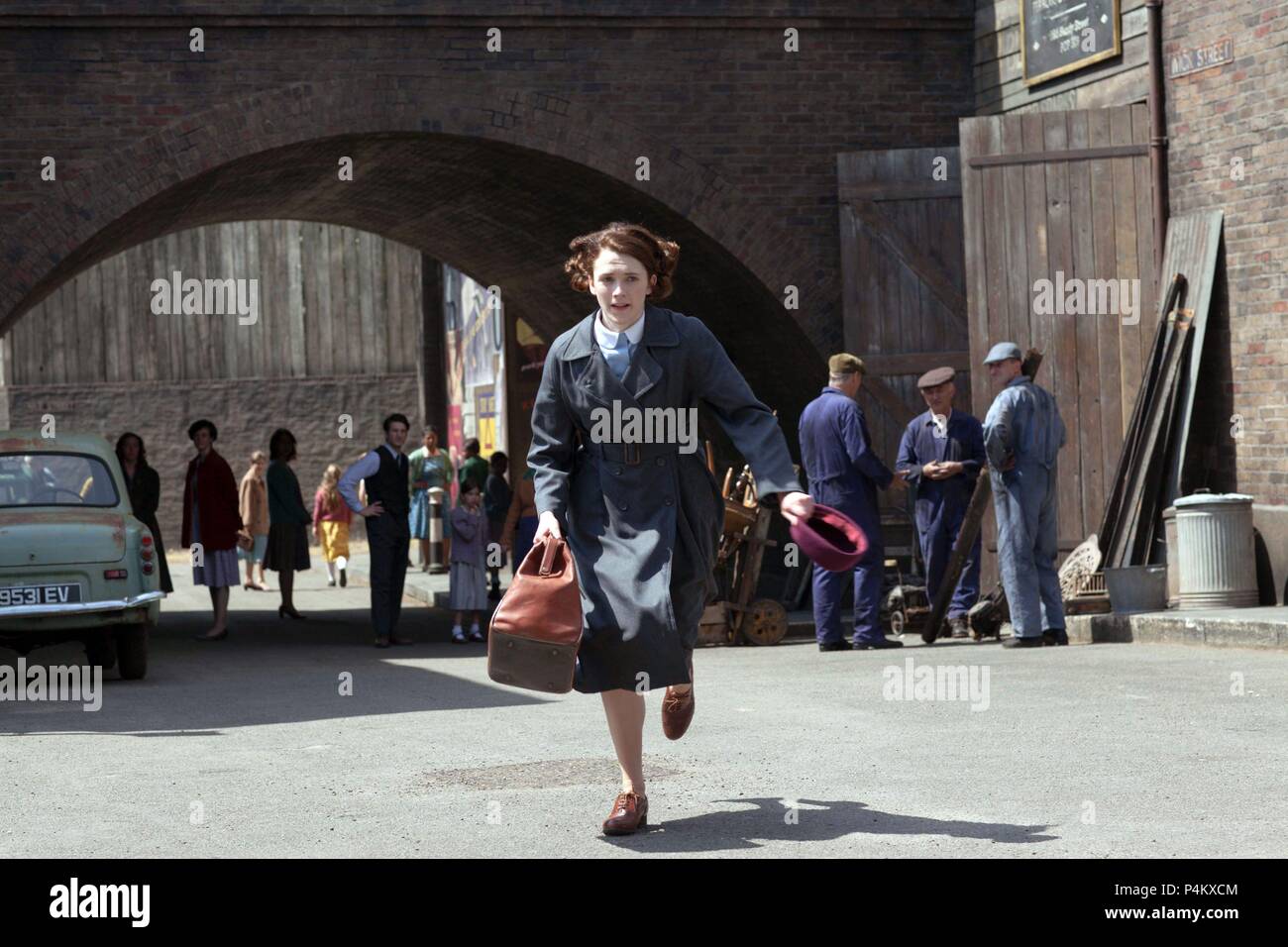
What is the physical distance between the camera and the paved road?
563 cm

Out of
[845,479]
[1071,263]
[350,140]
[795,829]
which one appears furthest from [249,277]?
[795,829]

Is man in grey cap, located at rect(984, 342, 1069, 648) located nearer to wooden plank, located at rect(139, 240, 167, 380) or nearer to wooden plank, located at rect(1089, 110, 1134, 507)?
wooden plank, located at rect(1089, 110, 1134, 507)

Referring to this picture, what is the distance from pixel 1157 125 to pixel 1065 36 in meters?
1.58

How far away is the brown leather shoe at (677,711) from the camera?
6.01 meters

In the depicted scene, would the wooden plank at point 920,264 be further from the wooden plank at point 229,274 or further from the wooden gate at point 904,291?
the wooden plank at point 229,274

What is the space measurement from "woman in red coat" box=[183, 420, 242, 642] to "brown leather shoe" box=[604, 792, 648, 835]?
9744mm

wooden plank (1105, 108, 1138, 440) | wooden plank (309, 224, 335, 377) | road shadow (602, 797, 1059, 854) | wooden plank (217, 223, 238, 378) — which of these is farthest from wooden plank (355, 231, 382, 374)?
road shadow (602, 797, 1059, 854)

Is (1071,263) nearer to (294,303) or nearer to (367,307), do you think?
(367,307)

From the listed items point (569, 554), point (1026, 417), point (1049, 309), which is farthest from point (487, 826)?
point (1049, 309)

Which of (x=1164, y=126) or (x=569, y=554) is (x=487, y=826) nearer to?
A: (x=569, y=554)

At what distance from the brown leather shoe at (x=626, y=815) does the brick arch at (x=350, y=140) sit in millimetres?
10128

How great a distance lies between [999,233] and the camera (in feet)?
46.4

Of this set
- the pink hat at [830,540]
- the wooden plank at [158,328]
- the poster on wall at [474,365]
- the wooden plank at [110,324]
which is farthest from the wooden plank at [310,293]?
the pink hat at [830,540]

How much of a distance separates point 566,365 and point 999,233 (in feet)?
28.8
